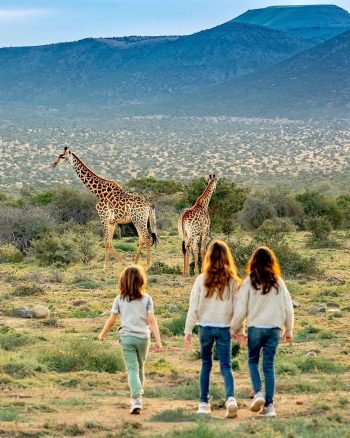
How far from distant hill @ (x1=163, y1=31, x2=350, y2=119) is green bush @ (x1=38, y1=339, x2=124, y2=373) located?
112931 millimetres

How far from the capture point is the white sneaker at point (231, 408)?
29.7 ft

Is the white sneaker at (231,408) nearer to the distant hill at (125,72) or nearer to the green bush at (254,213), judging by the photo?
the green bush at (254,213)

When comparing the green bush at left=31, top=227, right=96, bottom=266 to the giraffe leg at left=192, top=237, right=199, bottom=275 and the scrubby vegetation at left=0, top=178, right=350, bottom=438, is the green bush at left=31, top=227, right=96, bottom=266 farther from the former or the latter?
the giraffe leg at left=192, top=237, right=199, bottom=275

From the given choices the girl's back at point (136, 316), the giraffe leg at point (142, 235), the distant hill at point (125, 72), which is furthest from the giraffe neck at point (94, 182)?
the distant hill at point (125, 72)

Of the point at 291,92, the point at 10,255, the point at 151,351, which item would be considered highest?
the point at 291,92

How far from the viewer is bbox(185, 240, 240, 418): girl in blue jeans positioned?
363 inches

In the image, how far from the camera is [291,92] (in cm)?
13838

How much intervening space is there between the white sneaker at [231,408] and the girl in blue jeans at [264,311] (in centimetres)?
20

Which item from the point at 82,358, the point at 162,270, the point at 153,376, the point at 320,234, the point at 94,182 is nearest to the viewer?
the point at 153,376

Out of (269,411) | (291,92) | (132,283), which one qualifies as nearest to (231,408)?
(269,411)

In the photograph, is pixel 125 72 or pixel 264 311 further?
pixel 125 72

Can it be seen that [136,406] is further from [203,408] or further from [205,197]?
[205,197]

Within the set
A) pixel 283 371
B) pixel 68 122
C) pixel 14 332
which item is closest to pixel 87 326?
pixel 14 332

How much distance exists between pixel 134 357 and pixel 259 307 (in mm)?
1292
